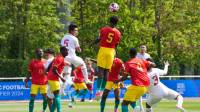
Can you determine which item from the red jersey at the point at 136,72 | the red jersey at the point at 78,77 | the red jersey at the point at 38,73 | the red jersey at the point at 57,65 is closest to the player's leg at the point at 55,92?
the red jersey at the point at 57,65

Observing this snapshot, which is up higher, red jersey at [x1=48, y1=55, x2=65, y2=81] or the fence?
red jersey at [x1=48, y1=55, x2=65, y2=81]

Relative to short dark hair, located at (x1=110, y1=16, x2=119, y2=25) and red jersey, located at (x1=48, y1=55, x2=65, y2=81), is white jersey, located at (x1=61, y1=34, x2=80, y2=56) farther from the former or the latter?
red jersey, located at (x1=48, y1=55, x2=65, y2=81)

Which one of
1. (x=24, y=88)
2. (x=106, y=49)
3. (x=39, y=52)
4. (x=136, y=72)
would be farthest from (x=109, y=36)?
(x=24, y=88)

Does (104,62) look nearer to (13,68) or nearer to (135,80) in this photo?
(135,80)

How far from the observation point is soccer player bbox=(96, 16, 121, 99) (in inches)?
851

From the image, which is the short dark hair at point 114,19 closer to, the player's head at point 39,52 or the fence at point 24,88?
the player's head at point 39,52

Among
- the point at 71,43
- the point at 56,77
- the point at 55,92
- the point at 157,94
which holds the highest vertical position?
the point at 71,43

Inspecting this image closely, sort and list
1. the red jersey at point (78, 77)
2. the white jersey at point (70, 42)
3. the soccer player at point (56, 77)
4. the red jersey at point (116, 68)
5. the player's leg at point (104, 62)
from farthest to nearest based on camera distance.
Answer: the red jersey at point (78, 77) → the white jersey at point (70, 42) → the red jersey at point (116, 68) → the player's leg at point (104, 62) → the soccer player at point (56, 77)

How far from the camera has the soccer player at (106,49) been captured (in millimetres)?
21609

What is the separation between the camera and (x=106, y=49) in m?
21.8

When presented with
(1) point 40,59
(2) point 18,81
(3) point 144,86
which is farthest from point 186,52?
(3) point 144,86

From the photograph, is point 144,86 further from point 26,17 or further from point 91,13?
point 91,13

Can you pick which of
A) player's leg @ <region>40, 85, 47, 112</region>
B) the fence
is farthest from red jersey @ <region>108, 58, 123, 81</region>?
the fence

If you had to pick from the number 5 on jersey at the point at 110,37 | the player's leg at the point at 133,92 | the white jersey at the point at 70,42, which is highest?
the number 5 on jersey at the point at 110,37
